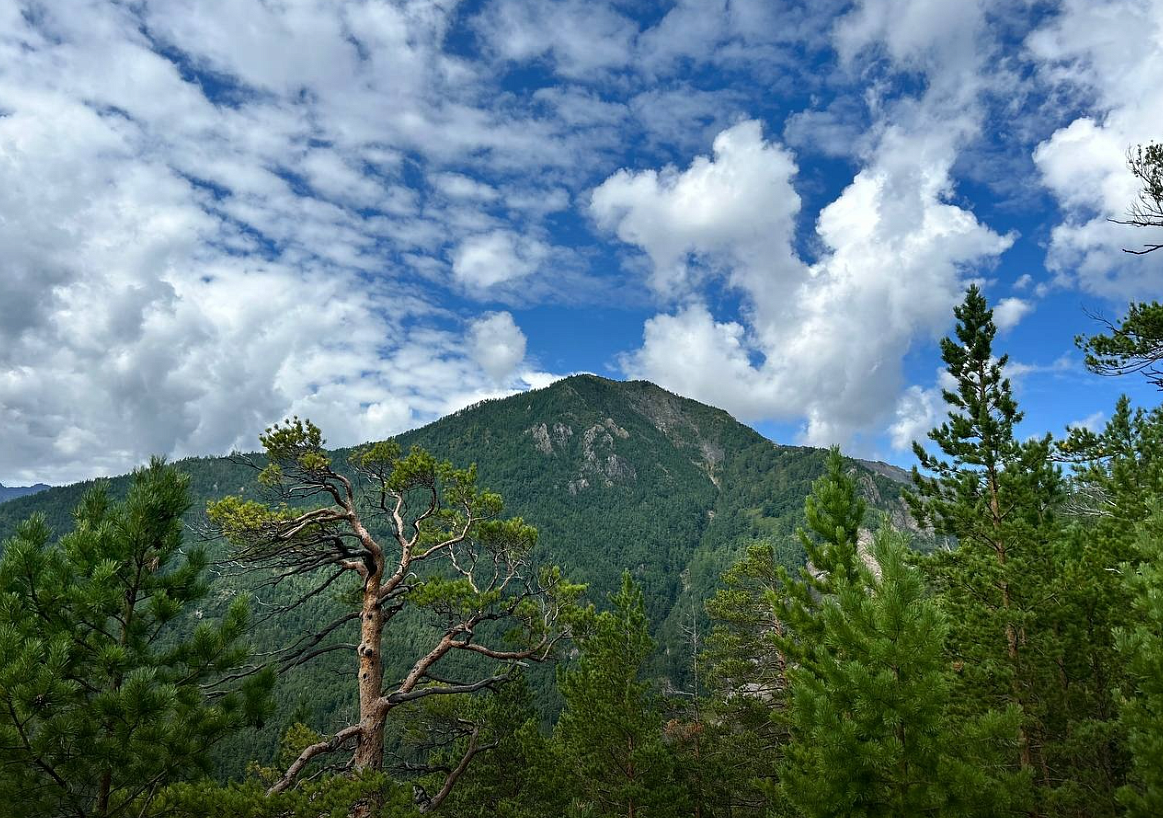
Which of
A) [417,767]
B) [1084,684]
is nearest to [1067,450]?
[1084,684]

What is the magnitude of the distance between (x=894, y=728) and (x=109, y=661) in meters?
8.71

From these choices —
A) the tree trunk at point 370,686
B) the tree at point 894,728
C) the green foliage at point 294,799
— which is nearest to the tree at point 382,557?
the tree trunk at point 370,686

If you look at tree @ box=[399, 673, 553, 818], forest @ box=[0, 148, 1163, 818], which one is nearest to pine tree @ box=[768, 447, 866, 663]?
forest @ box=[0, 148, 1163, 818]

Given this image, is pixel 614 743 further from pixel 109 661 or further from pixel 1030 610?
pixel 109 661

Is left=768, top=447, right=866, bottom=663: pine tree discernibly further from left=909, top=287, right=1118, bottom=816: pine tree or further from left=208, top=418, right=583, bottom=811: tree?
left=208, top=418, right=583, bottom=811: tree

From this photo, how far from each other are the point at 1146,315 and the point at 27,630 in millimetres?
17643

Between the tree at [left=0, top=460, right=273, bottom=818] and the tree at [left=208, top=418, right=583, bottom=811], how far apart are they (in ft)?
7.26

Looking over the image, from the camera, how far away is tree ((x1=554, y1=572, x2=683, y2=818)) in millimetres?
19609

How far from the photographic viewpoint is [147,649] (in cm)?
614

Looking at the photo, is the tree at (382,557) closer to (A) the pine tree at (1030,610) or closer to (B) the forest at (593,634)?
(B) the forest at (593,634)

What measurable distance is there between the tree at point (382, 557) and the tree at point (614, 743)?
8.71 meters

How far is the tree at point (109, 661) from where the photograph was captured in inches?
208

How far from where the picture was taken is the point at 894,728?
658 centimetres

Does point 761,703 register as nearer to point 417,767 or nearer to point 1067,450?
point 1067,450
